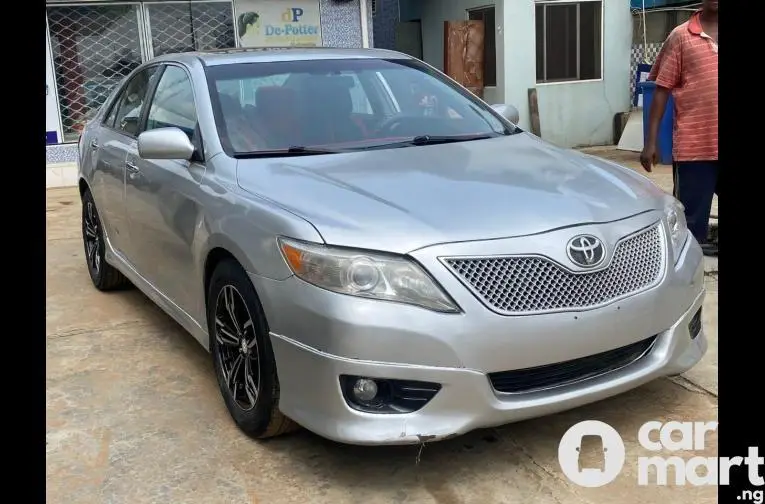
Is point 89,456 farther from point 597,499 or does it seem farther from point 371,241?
point 597,499

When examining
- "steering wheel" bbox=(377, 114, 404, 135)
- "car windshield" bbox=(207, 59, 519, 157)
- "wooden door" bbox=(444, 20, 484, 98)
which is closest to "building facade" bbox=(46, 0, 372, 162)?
"wooden door" bbox=(444, 20, 484, 98)

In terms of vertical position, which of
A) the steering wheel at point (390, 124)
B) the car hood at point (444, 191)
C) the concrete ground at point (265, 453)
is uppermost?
the steering wheel at point (390, 124)

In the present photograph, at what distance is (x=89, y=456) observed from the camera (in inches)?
124

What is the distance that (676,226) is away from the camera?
322cm

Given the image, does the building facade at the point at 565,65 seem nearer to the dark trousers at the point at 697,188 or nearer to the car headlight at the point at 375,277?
the dark trousers at the point at 697,188

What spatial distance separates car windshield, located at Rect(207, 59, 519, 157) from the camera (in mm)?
3627

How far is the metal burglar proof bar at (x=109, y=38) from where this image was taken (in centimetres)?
1050

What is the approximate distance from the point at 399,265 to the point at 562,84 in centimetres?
1025

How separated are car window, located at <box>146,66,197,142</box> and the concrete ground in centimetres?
122

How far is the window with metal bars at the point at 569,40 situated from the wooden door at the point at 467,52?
878mm

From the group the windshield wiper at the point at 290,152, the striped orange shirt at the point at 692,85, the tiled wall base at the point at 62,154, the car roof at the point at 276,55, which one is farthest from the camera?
the tiled wall base at the point at 62,154

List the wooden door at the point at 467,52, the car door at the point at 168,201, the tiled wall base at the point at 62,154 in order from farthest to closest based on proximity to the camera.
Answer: the wooden door at the point at 467,52, the tiled wall base at the point at 62,154, the car door at the point at 168,201

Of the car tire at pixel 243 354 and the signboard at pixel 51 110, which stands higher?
the signboard at pixel 51 110

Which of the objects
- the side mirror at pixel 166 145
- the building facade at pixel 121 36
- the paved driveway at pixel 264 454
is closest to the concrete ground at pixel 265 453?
the paved driveway at pixel 264 454
